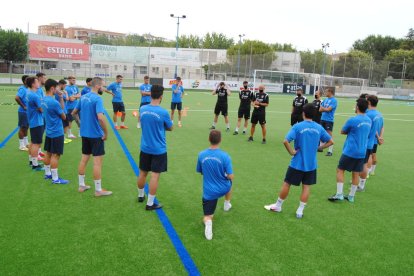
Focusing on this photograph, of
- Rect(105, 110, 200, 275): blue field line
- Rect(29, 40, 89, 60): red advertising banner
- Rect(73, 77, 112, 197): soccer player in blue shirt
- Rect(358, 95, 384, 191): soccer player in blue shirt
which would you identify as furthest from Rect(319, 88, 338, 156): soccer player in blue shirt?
Rect(29, 40, 89, 60): red advertising banner

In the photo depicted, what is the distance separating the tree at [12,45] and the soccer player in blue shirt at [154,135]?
53.3 metres

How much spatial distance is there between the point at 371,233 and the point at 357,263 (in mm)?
1036

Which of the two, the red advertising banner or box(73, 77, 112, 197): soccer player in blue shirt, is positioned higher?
the red advertising banner

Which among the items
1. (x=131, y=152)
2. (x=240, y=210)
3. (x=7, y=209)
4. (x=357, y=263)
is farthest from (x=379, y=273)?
(x=131, y=152)

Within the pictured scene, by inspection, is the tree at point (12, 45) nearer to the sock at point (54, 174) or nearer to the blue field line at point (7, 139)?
the blue field line at point (7, 139)

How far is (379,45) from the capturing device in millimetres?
81812

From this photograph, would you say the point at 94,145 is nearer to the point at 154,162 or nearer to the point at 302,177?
the point at 154,162

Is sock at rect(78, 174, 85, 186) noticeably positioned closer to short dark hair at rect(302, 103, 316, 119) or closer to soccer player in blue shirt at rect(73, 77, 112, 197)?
soccer player in blue shirt at rect(73, 77, 112, 197)

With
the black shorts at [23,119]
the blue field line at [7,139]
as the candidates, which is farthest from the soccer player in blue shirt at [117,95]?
the black shorts at [23,119]

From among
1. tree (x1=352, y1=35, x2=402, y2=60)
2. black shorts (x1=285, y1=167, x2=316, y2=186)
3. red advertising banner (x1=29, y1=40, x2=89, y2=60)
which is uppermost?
tree (x1=352, y1=35, x2=402, y2=60)

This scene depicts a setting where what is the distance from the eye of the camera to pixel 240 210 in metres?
5.68

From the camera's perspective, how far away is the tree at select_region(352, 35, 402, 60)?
8044 cm

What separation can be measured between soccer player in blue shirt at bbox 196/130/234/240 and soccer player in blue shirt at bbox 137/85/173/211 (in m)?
0.89

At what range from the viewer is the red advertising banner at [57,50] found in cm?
4025
